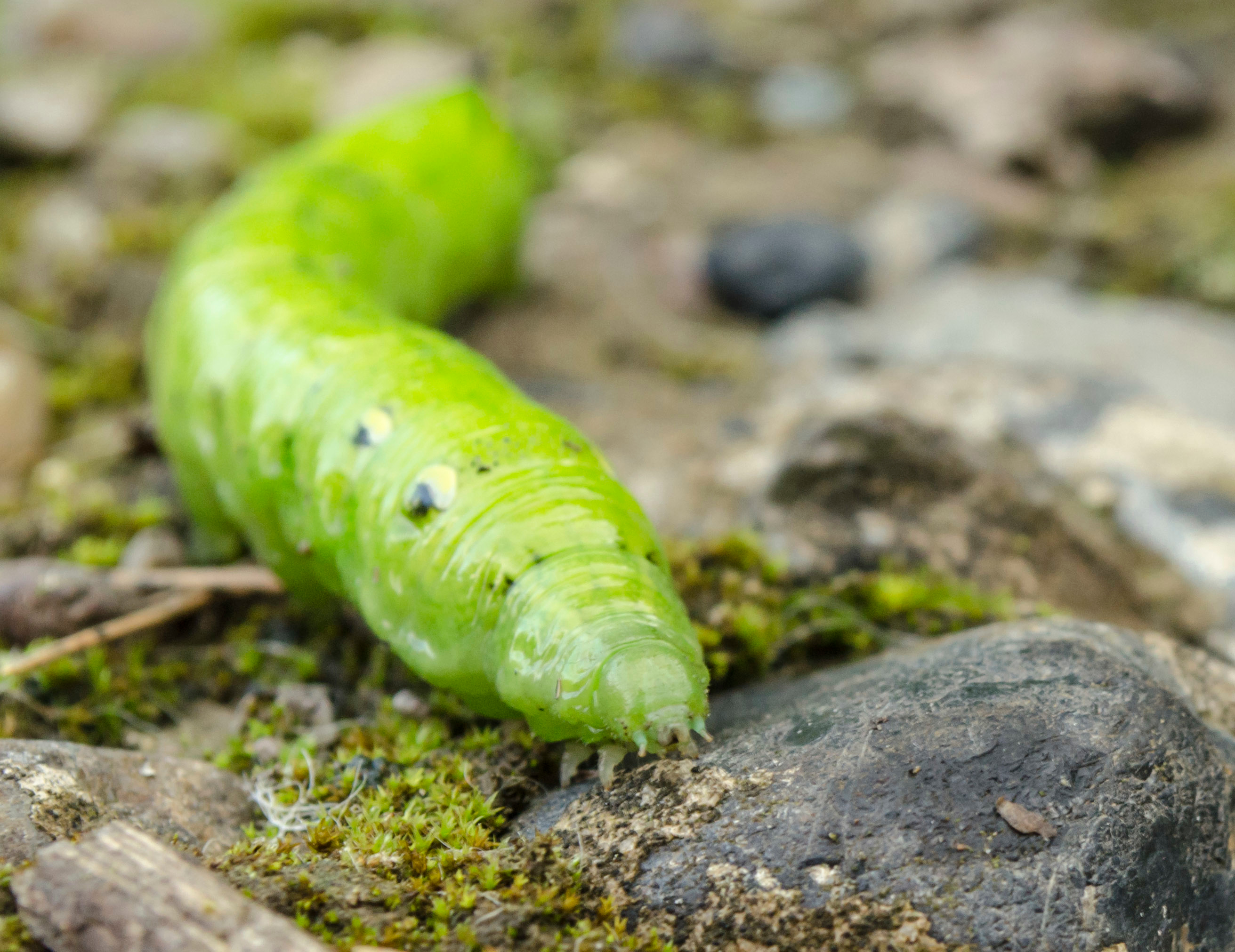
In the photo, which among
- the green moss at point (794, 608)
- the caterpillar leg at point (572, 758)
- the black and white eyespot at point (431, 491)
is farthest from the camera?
the green moss at point (794, 608)

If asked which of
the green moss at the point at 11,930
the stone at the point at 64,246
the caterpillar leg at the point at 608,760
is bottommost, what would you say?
the stone at the point at 64,246

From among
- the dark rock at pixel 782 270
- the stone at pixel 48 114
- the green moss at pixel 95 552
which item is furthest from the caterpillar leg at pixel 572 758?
the stone at pixel 48 114

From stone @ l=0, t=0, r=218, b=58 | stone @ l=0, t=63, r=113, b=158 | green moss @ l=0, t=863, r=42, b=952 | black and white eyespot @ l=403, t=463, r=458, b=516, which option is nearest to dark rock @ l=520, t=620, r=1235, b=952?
black and white eyespot @ l=403, t=463, r=458, b=516

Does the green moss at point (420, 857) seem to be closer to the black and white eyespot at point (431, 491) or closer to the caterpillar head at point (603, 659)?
the caterpillar head at point (603, 659)

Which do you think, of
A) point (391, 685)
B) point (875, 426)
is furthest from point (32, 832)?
point (875, 426)

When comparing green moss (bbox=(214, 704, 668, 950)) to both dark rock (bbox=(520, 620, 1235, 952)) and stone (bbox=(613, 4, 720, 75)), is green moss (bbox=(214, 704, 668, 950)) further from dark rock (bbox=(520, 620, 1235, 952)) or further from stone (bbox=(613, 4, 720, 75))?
stone (bbox=(613, 4, 720, 75))

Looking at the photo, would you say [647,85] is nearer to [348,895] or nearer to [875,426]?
[875,426]

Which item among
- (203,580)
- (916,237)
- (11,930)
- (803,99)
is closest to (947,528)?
(203,580)
